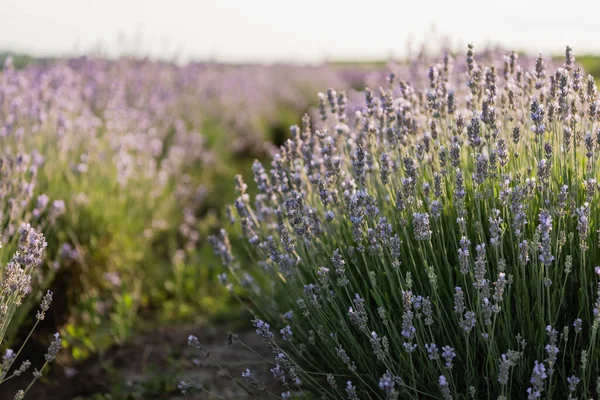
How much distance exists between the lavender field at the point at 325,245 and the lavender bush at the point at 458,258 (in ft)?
0.04

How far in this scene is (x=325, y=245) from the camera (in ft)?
8.80

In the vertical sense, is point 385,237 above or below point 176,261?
above

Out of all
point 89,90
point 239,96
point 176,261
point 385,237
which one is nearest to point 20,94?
point 89,90

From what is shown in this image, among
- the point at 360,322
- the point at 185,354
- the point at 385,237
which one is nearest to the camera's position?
the point at 360,322

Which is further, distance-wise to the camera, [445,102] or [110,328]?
[110,328]

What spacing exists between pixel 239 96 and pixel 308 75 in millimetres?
4714

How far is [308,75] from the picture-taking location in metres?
13.8

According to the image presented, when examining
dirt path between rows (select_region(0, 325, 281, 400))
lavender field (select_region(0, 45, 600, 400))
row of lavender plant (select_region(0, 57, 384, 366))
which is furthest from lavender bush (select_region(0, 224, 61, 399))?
dirt path between rows (select_region(0, 325, 281, 400))

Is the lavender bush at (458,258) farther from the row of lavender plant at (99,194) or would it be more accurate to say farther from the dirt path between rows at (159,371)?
the row of lavender plant at (99,194)

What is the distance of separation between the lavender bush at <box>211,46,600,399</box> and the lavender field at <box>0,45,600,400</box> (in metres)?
0.01

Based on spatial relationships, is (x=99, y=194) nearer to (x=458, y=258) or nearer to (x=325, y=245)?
(x=325, y=245)

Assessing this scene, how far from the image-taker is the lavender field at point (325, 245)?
2.08 m

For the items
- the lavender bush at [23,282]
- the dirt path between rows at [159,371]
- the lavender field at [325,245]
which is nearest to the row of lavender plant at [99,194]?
the lavender field at [325,245]

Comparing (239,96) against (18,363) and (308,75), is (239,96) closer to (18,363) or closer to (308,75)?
(308,75)
